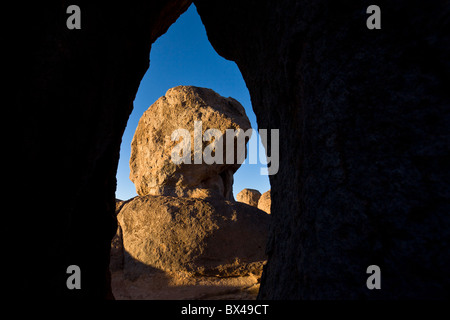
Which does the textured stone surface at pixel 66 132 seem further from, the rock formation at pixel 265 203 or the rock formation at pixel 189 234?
the rock formation at pixel 265 203

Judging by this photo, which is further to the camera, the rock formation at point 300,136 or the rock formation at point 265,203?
the rock formation at point 265,203

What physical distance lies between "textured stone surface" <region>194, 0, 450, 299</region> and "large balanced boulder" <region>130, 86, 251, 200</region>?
606 cm

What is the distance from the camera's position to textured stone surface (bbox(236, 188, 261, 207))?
21.2 metres

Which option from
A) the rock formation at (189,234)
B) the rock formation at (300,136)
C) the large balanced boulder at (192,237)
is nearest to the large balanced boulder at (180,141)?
the rock formation at (189,234)

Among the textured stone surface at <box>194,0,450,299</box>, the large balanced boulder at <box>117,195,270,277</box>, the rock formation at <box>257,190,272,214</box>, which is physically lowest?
the rock formation at <box>257,190,272,214</box>

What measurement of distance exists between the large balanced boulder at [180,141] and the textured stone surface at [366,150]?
6064 millimetres

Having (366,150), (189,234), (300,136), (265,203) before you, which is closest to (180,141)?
(189,234)

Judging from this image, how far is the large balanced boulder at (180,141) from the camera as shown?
7.56m

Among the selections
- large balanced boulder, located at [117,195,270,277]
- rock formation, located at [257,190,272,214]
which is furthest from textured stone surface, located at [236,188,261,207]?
large balanced boulder, located at [117,195,270,277]

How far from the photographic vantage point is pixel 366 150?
1080 mm

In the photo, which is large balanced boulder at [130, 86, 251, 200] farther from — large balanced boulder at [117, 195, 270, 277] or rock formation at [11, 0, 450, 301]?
rock formation at [11, 0, 450, 301]

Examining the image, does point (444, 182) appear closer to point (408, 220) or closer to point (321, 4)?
point (408, 220)
